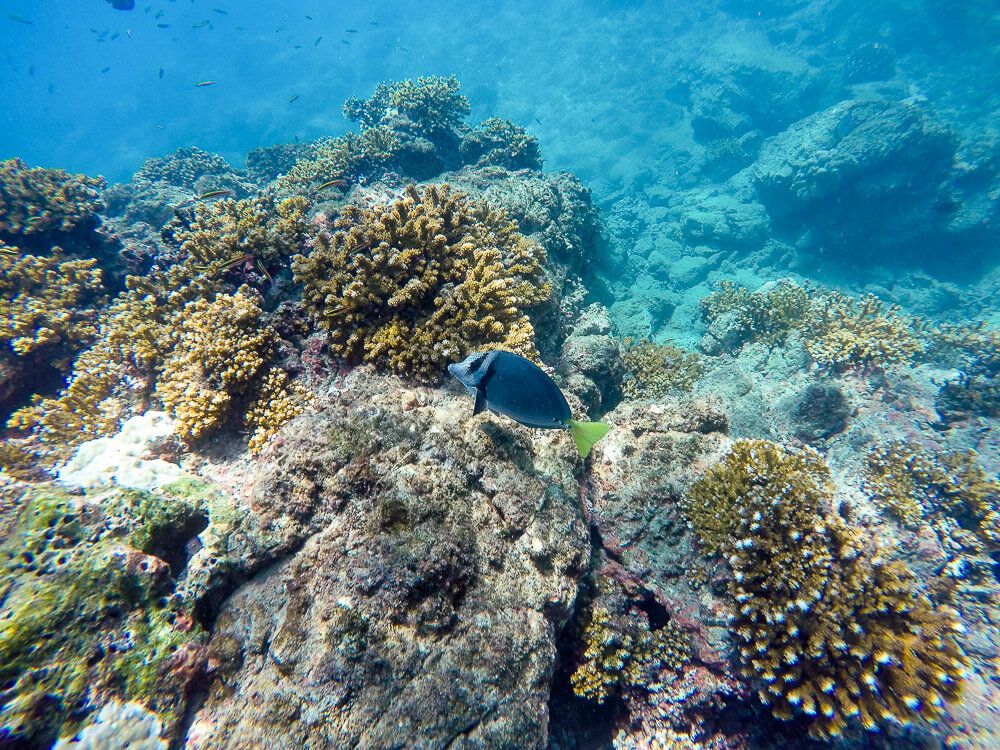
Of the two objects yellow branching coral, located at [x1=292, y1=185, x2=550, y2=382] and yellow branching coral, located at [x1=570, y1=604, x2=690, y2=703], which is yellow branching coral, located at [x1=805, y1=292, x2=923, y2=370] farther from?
yellow branching coral, located at [x1=570, y1=604, x2=690, y2=703]

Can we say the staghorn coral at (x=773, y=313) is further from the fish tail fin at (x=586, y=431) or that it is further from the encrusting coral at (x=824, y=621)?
the fish tail fin at (x=586, y=431)

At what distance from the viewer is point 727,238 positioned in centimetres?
1920

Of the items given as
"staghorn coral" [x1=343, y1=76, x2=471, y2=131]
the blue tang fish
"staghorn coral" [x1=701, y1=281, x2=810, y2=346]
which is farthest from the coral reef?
"staghorn coral" [x1=701, y1=281, x2=810, y2=346]

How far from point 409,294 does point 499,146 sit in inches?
408

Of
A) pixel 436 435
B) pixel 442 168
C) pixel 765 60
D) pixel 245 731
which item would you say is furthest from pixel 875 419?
pixel 765 60

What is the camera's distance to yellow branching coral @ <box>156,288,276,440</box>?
4.45 metres

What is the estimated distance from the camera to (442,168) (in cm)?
1260

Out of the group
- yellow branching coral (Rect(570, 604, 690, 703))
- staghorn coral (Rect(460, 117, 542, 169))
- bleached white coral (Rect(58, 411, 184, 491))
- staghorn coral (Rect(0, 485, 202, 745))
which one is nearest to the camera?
staghorn coral (Rect(0, 485, 202, 745))

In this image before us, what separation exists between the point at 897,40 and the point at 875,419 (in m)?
42.1

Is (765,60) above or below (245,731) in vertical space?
above

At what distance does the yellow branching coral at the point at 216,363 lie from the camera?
4.45 metres

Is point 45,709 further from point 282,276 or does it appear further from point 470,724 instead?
point 282,276

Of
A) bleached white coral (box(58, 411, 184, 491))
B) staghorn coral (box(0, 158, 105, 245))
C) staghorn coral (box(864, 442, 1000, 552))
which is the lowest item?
staghorn coral (box(864, 442, 1000, 552))

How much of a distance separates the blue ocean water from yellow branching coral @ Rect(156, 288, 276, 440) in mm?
187
